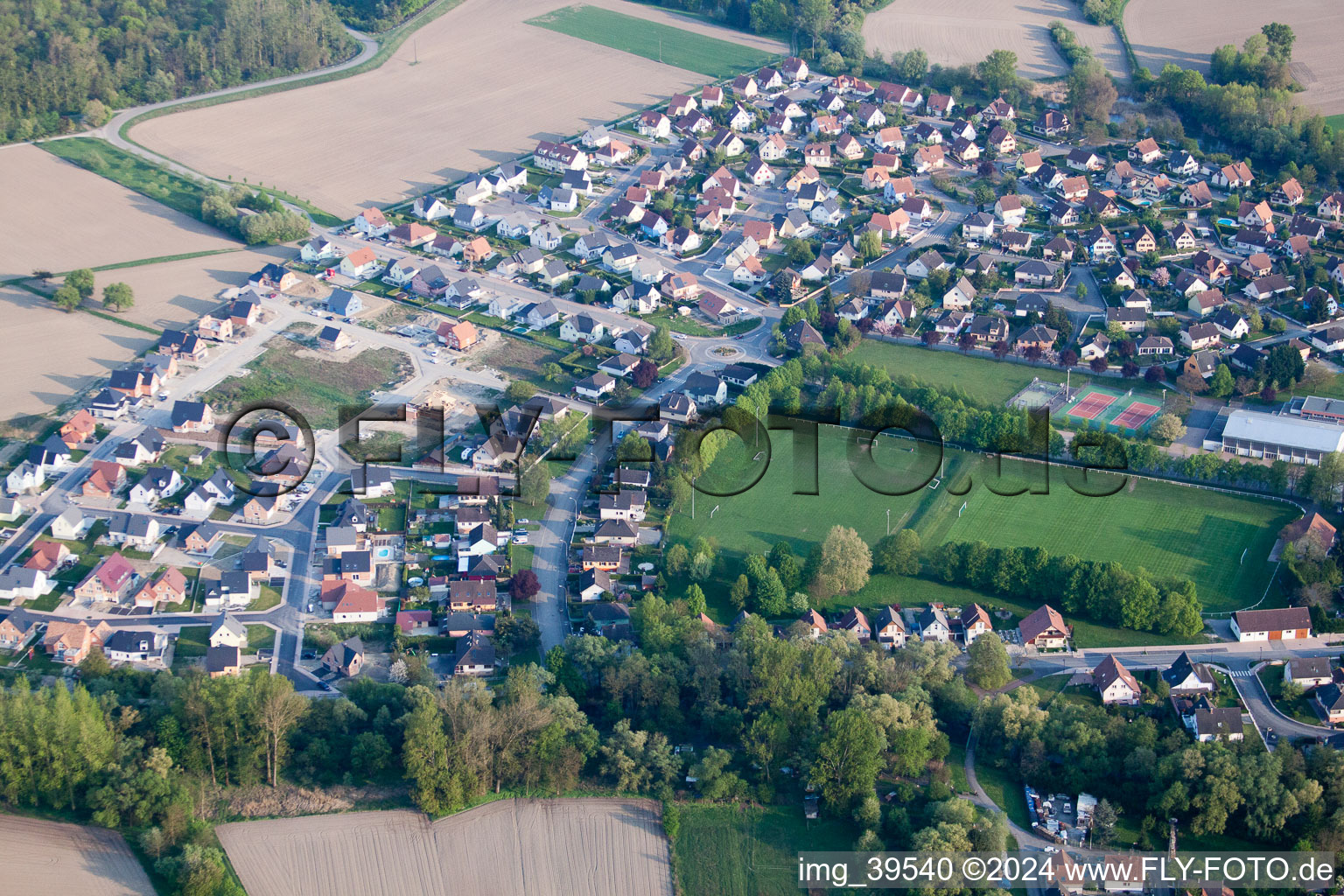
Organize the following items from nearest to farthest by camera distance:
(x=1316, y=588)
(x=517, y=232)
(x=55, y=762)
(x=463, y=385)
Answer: (x=55, y=762) → (x=1316, y=588) → (x=463, y=385) → (x=517, y=232)

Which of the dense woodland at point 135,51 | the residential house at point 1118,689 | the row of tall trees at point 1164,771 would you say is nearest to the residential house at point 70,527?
the row of tall trees at point 1164,771

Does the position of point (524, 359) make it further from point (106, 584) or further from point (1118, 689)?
point (1118, 689)

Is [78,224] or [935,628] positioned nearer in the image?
[935,628]

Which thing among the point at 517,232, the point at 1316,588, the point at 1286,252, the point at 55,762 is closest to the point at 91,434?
the point at 55,762

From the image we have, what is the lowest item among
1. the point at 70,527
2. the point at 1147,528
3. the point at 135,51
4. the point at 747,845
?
the point at 747,845

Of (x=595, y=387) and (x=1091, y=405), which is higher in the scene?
(x=595, y=387)

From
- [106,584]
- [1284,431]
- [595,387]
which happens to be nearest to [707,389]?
[595,387]

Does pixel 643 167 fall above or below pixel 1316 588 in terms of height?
above

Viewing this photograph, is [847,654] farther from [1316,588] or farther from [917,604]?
[1316,588]
